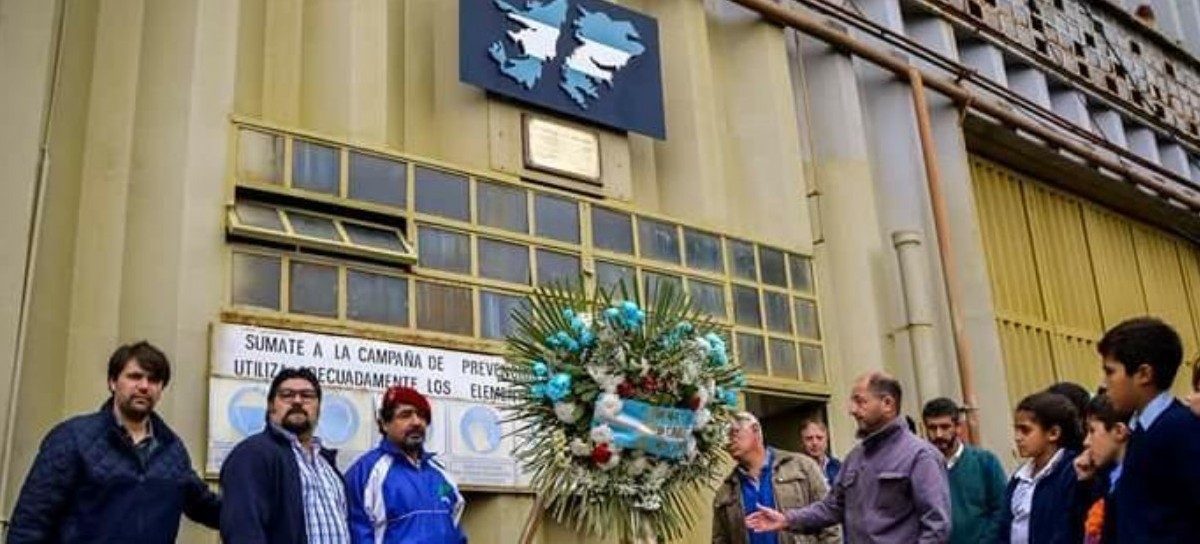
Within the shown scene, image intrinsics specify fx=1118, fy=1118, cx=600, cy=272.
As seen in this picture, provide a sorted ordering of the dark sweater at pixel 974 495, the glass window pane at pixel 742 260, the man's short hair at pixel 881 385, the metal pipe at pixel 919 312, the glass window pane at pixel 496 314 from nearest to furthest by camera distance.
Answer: the man's short hair at pixel 881 385 → the dark sweater at pixel 974 495 → the glass window pane at pixel 496 314 → the glass window pane at pixel 742 260 → the metal pipe at pixel 919 312

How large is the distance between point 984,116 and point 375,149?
7.66 meters

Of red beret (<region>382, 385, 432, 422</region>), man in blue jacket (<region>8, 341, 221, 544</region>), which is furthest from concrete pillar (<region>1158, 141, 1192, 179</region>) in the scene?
man in blue jacket (<region>8, 341, 221, 544</region>)

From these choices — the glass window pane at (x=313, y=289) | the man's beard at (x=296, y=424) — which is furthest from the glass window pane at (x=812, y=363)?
the man's beard at (x=296, y=424)

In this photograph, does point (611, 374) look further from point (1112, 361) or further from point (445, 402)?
point (445, 402)

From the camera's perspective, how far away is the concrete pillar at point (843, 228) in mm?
9305

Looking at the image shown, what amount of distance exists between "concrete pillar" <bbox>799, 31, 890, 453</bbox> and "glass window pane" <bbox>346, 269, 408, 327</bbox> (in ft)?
12.7

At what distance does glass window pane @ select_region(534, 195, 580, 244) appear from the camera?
740 cm

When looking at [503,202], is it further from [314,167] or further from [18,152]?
[18,152]

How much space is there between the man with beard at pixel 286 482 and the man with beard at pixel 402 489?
96mm

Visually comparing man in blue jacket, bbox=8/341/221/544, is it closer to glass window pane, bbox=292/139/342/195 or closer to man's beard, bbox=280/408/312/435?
man's beard, bbox=280/408/312/435

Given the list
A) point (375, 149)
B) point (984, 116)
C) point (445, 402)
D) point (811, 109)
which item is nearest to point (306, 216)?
point (375, 149)

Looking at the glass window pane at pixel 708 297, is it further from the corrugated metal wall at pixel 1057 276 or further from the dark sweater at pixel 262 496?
the corrugated metal wall at pixel 1057 276

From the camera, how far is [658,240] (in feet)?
26.3

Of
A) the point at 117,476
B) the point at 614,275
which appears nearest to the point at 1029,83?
the point at 614,275
